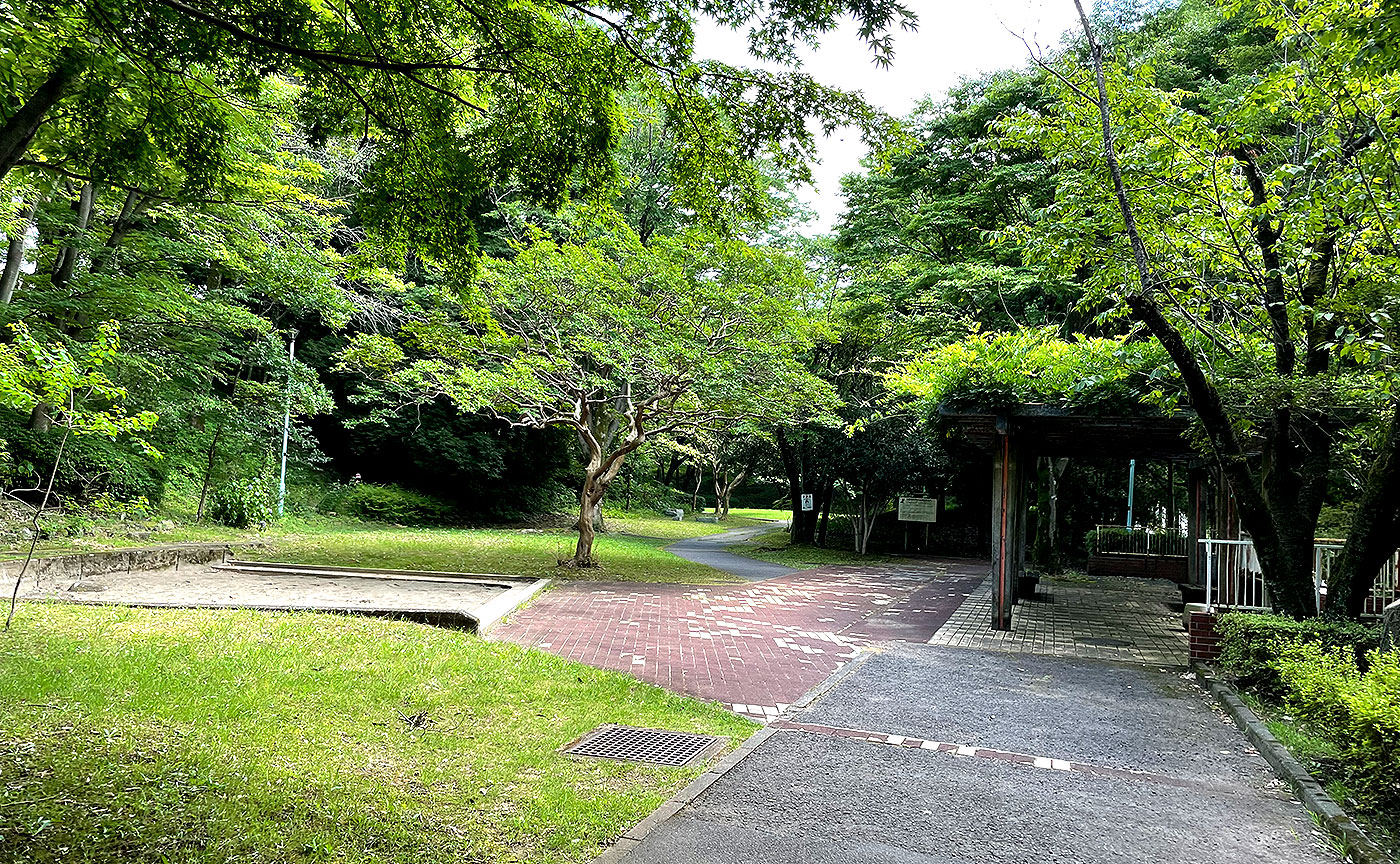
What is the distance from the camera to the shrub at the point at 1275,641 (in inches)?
258

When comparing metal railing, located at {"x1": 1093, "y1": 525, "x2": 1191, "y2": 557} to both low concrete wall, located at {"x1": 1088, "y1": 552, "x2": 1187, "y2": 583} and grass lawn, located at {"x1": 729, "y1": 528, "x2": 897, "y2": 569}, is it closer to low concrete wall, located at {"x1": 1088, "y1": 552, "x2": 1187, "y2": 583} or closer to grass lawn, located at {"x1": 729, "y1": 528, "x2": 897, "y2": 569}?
low concrete wall, located at {"x1": 1088, "y1": 552, "x2": 1187, "y2": 583}

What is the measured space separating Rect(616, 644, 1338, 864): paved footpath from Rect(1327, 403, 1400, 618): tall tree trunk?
77.8 inches

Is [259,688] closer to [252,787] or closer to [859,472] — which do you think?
[252,787]

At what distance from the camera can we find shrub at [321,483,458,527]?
22703mm

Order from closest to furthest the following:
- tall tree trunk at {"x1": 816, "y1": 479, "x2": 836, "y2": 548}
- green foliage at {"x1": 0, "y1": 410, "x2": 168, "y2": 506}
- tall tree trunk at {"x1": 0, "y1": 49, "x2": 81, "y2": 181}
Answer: tall tree trunk at {"x1": 0, "y1": 49, "x2": 81, "y2": 181} → green foliage at {"x1": 0, "y1": 410, "x2": 168, "y2": 506} → tall tree trunk at {"x1": 816, "y1": 479, "x2": 836, "y2": 548}

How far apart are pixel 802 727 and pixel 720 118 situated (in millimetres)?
4082

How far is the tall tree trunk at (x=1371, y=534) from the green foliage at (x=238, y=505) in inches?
694

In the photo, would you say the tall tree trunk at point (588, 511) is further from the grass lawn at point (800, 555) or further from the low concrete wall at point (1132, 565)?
the low concrete wall at point (1132, 565)

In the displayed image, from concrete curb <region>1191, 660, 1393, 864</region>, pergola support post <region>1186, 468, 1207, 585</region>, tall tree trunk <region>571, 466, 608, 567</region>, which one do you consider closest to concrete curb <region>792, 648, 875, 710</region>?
concrete curb <region>1191, 660, 1393, 864</region>

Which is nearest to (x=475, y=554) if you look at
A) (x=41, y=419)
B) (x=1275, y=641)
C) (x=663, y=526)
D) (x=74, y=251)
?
(x=41, y=419)

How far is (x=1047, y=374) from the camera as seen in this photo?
30.6ft

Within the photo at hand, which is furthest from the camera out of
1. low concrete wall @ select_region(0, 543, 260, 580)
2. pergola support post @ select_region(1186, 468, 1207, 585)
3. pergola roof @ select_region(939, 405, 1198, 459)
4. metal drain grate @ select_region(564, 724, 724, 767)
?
pergola support post @ select_region(1186, 468, 1207, 585)

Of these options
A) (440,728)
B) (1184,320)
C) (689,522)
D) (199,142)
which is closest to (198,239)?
(199,142)

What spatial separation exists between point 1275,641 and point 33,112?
929 cm
